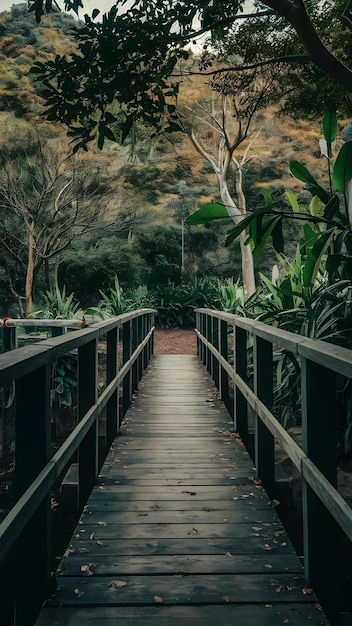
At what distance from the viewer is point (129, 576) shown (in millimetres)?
2246

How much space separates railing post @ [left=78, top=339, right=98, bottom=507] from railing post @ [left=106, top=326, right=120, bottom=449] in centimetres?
78

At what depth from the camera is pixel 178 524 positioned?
110 inches

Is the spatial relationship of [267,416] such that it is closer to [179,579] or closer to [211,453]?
[179,579]

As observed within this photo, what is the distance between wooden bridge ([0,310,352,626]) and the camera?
190 cm

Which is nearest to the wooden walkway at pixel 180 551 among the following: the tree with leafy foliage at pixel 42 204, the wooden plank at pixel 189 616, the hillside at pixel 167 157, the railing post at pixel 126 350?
the wooden plank at pixel 189 616

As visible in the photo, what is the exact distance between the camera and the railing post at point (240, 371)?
413cm

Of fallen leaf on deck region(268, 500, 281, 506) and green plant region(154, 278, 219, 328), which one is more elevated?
green plant region(154, 278, 219, 328)

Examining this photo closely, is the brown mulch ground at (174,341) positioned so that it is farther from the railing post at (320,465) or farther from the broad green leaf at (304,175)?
the railing post at (320,465)

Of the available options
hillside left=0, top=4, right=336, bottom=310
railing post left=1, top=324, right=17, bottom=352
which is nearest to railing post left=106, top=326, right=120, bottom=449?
railing post left=1, top=324, right=17, bottom=352

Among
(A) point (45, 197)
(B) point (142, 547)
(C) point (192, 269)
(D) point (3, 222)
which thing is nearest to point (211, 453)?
(B) point (142, 547)

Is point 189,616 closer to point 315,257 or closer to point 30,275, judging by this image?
point 315,257

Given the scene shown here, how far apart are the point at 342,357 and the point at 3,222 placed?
53.1 feet

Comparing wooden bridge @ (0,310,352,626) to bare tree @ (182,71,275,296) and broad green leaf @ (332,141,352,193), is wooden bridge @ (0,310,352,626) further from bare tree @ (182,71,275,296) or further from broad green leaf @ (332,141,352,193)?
bare tree @ (182,71,275,296)

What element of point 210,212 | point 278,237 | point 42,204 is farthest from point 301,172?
point 42,204
